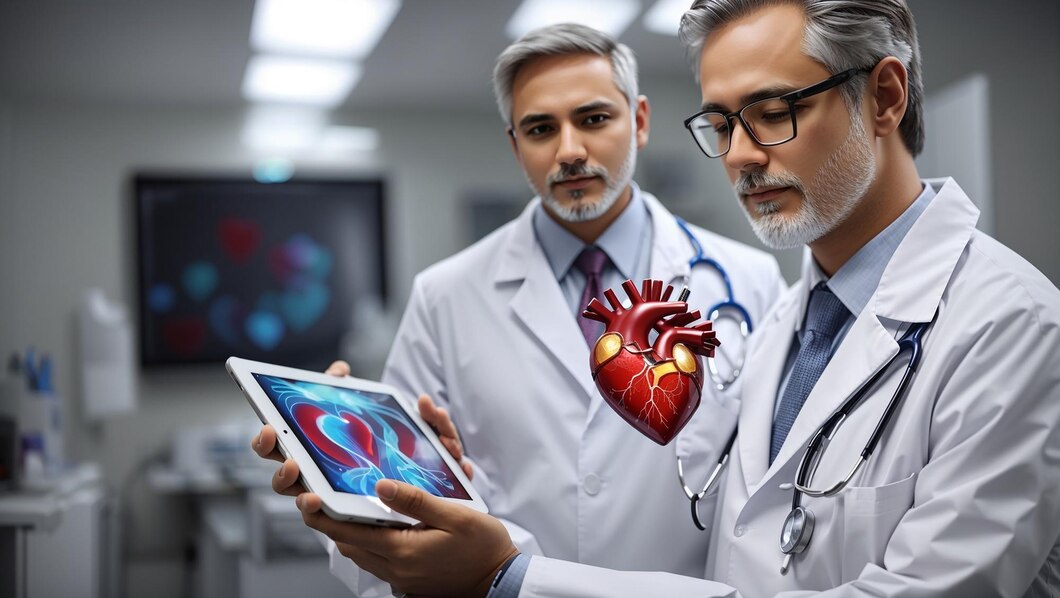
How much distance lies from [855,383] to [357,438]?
0.63 meters

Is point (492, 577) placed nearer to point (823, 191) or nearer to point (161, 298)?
point (823, 191)

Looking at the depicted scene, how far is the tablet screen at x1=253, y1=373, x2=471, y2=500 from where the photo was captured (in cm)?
93

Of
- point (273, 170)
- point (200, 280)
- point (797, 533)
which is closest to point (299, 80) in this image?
point (273, 170)

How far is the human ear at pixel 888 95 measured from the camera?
1.06 metres

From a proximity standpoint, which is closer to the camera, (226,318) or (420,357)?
(420,357)

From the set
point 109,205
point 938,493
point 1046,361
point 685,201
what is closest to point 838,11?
point 1046,361

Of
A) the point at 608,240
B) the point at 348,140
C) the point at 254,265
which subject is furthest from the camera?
the point at 348,140

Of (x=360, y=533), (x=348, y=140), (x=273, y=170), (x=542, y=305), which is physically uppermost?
(x=348, y=140)

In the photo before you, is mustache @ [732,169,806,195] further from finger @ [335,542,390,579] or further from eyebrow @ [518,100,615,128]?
finger @ [335,542,390,579]

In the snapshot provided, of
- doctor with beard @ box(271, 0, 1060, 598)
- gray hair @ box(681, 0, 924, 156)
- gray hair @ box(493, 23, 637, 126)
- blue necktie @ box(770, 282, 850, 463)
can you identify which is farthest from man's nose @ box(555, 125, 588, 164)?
blue necktie @ box(770, 282, 850, 463)

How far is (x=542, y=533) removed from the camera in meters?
1.36

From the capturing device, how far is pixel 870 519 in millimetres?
936

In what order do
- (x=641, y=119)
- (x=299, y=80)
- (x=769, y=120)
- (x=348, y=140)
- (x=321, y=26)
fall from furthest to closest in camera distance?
(x=348, y=140), (x=299, y=80), (x=321, y=26), (x=641, y=119), (x=769, y=120)

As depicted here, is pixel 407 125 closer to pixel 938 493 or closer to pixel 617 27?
pixel 617 27
